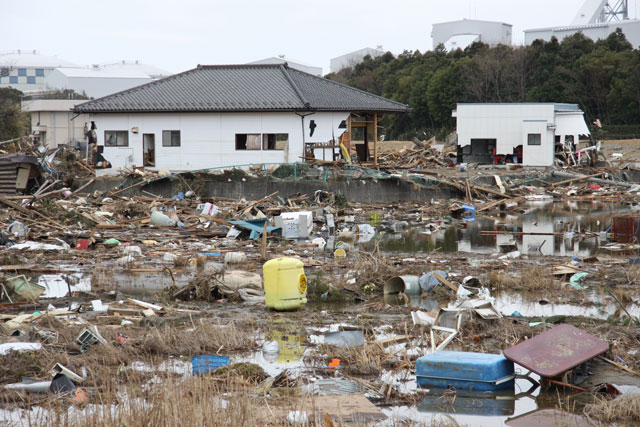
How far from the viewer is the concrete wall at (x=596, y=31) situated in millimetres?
76688

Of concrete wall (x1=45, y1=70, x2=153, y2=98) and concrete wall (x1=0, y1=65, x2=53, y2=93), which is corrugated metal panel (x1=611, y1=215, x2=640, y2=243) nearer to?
concrete wall (x1=45, y1=70, x2=153, y2=98)

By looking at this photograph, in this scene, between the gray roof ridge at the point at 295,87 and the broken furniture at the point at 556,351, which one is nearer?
the broken furniture at the point at 556,351

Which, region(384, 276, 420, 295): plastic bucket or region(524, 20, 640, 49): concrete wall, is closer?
region(384, 276, 420, 295): plastic bucket

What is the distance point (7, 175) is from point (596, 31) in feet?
234

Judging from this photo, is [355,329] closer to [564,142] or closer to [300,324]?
[300,324]

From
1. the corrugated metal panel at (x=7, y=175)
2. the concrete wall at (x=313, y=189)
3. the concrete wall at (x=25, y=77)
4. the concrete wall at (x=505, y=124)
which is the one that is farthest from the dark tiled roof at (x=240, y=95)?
the concrete wall at (x=25, y=77)

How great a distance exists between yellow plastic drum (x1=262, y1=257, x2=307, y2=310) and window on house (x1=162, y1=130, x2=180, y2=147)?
2315 centimetres

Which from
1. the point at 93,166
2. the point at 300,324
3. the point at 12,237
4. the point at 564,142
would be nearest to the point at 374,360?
the point at 300,324

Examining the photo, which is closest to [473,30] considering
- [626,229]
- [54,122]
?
[54,122]

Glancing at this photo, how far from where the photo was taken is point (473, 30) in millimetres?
88812

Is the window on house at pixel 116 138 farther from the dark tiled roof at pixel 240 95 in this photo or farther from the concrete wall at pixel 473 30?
the concrete wall at pixel 473 30

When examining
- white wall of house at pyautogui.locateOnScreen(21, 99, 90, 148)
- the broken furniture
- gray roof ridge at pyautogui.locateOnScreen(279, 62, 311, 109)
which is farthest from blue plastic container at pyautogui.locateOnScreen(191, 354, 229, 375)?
white wall of house at pyautogui.locateOnScreen(21, 99, 90, 148)

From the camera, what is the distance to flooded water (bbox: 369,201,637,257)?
57.5 feet

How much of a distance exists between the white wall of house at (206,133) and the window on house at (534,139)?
12.5 m
